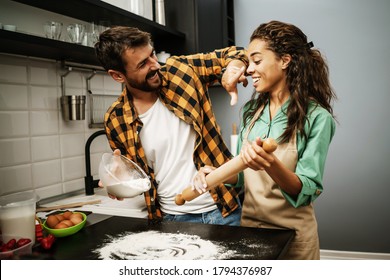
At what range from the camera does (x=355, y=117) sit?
253 cm

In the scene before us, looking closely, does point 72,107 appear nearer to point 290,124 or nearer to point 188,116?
point 188,116

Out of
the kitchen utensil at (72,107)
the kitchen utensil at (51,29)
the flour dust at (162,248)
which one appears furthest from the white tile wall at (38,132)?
the flour dust at (162,248)

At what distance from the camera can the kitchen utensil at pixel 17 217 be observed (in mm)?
1031

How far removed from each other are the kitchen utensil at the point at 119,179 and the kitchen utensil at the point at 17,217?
231 millimetres

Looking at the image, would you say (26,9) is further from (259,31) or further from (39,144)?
(259,31)

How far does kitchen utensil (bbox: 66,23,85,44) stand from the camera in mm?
1594

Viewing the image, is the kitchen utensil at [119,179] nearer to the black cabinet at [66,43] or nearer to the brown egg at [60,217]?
the brown egg at [60,217]

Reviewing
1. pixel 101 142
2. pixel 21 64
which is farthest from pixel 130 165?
pixel 101 142

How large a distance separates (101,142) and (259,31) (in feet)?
3.84

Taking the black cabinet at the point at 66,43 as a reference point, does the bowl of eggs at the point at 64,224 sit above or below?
below

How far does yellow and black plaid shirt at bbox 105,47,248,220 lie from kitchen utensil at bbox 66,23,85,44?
0.34m

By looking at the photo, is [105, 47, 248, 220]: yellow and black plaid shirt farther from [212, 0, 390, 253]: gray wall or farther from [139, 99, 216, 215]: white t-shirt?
[212, 0, 390, 253]: gray wall

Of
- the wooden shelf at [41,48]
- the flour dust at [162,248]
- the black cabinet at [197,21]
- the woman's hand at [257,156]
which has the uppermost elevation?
the black cabinet at [197,21]

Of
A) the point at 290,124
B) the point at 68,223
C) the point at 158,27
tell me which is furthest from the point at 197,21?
the point at 68,223
